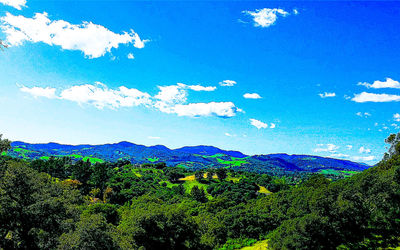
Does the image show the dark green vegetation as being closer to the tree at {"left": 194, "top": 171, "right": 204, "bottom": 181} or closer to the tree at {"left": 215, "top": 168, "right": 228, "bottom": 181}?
the tree at {"left": 194, "top": 171, "right": 204, "bottom": 181}

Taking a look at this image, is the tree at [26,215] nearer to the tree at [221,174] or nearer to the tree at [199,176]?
the tree at [199,176]

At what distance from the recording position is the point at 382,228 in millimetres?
32906

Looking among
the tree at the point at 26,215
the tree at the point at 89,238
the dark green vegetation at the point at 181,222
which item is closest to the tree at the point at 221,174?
the dark green vegetation at the point at 181,222

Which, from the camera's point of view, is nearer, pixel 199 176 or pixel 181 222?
pixel 181 222

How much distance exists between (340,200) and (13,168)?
135 feet

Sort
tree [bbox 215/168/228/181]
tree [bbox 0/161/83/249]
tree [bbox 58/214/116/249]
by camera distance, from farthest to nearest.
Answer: tree [bbox 215/168/228/181] → tree [bbox 0/161/83/249] → tree [bbox 58/214/116/249]

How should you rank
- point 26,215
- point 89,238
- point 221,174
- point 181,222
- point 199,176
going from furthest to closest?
1. point 221,174
2. point 199,176
3. point 181,222
4. point 26,215
5. point 89,238

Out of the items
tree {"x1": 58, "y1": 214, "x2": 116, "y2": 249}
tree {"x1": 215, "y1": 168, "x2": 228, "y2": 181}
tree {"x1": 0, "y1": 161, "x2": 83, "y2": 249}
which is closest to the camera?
tree {"x1": 58, "y1": 214, "x2": 116, "y2": 249}

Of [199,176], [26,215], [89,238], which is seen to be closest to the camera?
[89,238]

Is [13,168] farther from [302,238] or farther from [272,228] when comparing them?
[272,228]

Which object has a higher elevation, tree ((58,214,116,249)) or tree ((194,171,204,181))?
tree ((58,214,116,249))

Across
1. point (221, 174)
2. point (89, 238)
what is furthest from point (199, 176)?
point (89, 238)

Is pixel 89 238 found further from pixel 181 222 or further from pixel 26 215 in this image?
pixel 181 222

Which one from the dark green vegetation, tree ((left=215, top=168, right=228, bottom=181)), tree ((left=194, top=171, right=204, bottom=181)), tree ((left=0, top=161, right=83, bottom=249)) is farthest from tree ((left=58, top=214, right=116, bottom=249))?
tree ((left=215, top=168, right=228, bottom=181))
